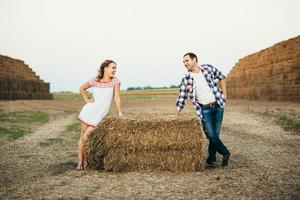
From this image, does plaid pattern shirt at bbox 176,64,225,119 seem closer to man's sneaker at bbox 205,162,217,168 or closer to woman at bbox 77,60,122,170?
man's sneaker at bbox 205,162,217,168

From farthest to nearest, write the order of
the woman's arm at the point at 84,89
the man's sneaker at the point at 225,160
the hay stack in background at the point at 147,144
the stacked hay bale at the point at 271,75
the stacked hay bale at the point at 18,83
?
the stacked hay bale at the point at 18,83 → the stacked hay bale at the point at 271,75 → the man's sneaker at the point at 225,160 → the woman's arm at the point at 84,89 → the hay stack in background at the point at 147,144

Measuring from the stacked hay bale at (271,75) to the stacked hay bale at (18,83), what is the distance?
833 inches

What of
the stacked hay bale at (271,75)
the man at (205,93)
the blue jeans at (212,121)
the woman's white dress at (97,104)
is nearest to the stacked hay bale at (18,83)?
the stacked hay bale at (271,75)

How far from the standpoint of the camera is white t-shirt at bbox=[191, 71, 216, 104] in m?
7.02

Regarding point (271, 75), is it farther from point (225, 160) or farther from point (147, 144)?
point (147, 144)

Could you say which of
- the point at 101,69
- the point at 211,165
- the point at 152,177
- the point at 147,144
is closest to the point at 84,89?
the point at 101,69

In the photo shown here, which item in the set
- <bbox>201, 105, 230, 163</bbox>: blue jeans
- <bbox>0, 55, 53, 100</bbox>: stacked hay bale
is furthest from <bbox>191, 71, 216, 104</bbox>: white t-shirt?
<bbox>0, 55, 53, 100</bbox>: stacked hay bale

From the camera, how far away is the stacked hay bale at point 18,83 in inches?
1389

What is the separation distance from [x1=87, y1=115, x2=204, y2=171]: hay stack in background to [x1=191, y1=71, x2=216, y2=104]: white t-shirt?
0.39m

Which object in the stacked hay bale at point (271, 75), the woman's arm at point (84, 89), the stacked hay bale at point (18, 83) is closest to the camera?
the woman's arm at point (84, 89)

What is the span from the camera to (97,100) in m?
7.08

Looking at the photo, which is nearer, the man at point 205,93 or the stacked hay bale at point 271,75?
the man at point 205,93

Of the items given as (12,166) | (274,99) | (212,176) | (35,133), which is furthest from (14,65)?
(212,176)

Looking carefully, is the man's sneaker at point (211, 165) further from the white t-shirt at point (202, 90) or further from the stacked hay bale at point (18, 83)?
the stacked hay bale at point (18, 83)
